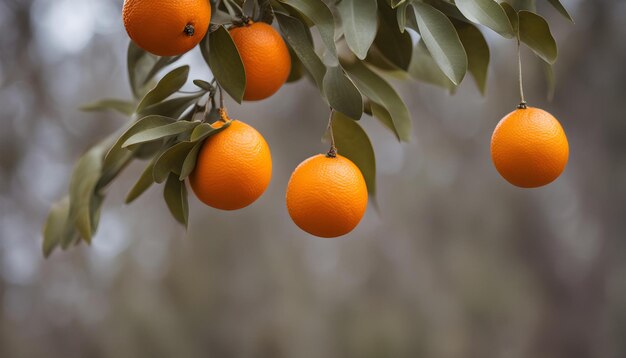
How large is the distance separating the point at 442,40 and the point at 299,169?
0.17 meters

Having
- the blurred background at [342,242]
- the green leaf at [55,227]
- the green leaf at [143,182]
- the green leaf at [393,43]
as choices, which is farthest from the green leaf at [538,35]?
the blurred background at [342,242]

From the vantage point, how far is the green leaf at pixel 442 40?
0.53 m

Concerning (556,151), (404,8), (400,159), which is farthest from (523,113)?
(400,159)

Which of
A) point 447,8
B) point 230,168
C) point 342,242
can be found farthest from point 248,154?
point 342,242

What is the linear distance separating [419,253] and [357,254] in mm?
332

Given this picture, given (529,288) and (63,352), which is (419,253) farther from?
(63,352)

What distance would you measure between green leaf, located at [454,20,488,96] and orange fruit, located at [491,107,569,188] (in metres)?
0.08

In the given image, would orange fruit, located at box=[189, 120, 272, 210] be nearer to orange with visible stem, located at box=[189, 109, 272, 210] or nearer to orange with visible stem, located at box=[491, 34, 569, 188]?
orange with visible stem, located at box=[189, 109, 272, 210]

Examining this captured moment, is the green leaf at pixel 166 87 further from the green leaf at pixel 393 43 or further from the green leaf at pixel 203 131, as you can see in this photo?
the green leaf at pixel 393 43

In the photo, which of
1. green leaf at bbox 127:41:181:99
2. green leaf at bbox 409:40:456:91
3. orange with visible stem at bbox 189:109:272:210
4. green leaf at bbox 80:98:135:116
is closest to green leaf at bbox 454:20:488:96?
green leaf at bbox 409:40:456:91

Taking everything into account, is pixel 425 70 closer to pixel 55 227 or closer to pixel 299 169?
pixel 299 169

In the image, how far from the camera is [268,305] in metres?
3.35

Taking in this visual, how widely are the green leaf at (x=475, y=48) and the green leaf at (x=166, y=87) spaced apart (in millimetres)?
264

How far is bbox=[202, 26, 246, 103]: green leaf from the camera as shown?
54 centimetres
